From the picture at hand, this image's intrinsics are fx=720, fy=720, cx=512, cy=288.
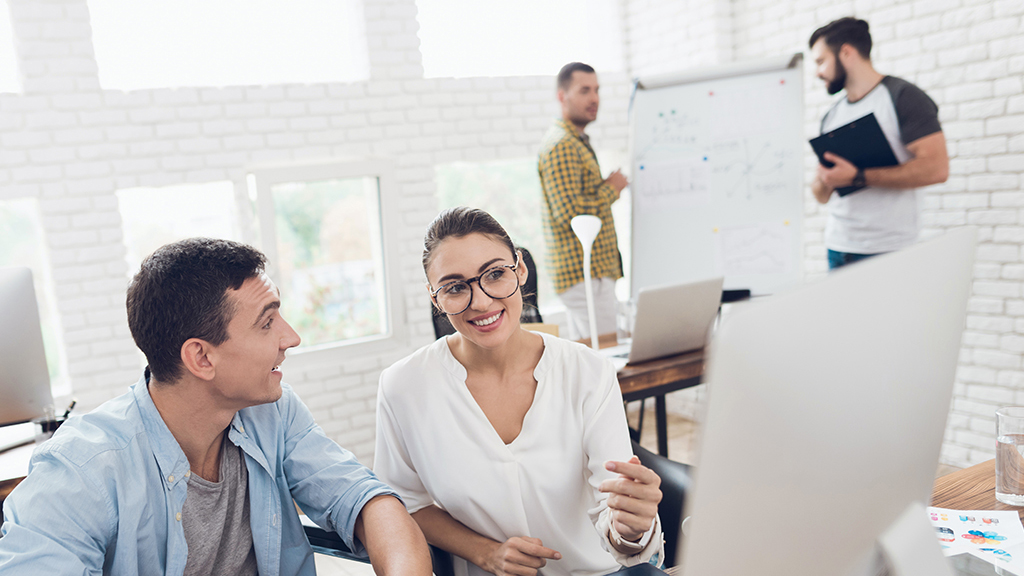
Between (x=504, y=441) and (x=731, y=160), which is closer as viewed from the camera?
(x=504, y=441)

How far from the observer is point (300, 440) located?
54.1 inches

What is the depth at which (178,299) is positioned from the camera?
1.17m

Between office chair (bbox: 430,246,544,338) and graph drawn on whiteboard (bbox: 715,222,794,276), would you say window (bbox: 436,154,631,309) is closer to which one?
graph drawn on whiteboard (bbox: 715,222,794,276)

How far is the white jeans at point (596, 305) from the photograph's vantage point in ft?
10.8

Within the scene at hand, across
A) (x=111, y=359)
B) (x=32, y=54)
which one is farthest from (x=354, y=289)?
(x=32, y=54)

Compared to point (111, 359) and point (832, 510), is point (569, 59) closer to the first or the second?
point (111, 359)

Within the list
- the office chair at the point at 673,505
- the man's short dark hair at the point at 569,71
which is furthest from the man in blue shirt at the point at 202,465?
the man's short dark hair at the point at 569,71

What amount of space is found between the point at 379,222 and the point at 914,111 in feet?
8.04

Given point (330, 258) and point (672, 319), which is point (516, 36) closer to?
point (330, 258)

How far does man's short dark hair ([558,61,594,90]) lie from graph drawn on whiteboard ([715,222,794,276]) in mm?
935

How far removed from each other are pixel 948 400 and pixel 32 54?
3.49m

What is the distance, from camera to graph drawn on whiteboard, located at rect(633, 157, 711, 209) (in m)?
3.26

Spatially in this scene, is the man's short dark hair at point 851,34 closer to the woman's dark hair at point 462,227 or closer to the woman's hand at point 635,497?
the woman's dark hair at point 462,227

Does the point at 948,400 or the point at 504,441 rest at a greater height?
the point at 948,400
